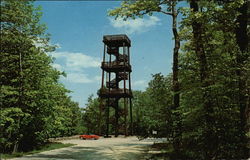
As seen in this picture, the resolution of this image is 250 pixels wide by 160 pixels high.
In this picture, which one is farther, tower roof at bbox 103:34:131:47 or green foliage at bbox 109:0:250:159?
tower roof at bbox 103:34:131:47

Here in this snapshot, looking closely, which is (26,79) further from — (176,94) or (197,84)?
(197,84)

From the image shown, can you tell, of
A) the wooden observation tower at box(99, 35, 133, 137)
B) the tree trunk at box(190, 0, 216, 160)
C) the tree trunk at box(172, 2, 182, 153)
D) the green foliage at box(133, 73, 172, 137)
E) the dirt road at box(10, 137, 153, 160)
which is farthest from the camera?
the wooden observation tower at box(99, 35, 133, 137)

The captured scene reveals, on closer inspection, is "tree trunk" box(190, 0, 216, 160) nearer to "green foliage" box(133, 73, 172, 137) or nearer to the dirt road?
"green foliage" box(133, 73, 172, 137)

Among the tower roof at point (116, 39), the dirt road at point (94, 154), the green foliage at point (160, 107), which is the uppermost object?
the tower roof at point (116, 39)

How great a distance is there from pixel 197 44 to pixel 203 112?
2.95 metres

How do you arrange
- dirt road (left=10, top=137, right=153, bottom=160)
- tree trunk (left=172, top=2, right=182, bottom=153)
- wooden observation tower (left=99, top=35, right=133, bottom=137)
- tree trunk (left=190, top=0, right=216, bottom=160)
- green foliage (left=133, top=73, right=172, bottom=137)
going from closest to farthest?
tree trunk (left=190, top=0, right=216, bottom=160) < tree trunk (left=172, top=2, right=182, bottom=153) < green foliage (left=133, top=73, right=172, bottom=137) < dirt road (left=10, top=137, right=153, bottom=160) < wooden observation tower (left=99, top=35, right=133, bottom=137)

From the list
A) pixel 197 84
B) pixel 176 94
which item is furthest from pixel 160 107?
pixel 197 84

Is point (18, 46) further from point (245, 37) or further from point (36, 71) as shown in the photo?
point (245, 37)

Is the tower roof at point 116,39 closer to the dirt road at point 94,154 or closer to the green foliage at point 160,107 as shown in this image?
the dirt road at point 94,154

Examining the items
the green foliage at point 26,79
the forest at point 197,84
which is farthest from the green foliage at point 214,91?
the green foliage at point 26,79

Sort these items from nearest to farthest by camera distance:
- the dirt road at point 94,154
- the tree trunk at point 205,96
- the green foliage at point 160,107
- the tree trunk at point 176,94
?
the tree trunk at point 205,96 → the tree trunk at point 176,94 → the green foliage at point 160,107 → the dirt road at point 94,154

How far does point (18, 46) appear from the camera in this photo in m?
17.3

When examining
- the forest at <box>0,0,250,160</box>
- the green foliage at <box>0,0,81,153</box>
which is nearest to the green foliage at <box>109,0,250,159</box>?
the forest at <box>0,0,250,160</box>

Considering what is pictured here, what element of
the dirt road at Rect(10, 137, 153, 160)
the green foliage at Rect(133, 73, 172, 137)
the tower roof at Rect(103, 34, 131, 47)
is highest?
the tower roof at Rect(103, 34, 131, 47)
